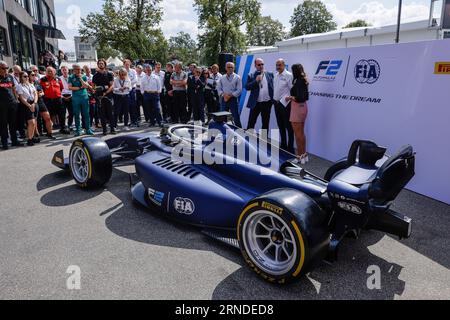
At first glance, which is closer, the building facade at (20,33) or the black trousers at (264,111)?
the black trousers at (264,111)

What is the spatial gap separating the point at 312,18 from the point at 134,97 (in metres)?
73.7

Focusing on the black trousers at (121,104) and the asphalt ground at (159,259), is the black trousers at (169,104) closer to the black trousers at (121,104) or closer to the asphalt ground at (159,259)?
the black trousers at (121,104)

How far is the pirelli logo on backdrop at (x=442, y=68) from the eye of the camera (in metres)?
4.54

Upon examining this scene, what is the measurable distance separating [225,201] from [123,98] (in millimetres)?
7267

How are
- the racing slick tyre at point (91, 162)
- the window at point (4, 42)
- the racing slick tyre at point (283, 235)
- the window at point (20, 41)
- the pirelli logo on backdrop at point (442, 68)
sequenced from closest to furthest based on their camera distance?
the racing slick tyre at point (283, 235)
the pirelli logo on backdrop at point (442, 68)
the racing slick tyre at point (91, 162)
the window at point (4, 42)
the window at point (20, 41)

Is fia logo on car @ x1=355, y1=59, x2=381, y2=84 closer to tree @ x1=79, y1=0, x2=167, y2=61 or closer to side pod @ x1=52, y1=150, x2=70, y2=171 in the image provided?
side pod @ x1=52, y1=150, x2=70, y2=171

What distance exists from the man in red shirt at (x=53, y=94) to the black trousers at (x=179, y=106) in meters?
3.12

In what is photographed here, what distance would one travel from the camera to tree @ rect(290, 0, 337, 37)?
2911 inches

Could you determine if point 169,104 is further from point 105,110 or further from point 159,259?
point 159,259

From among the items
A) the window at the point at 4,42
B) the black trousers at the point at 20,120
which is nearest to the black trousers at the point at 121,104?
the black trousers at the point at 20,120

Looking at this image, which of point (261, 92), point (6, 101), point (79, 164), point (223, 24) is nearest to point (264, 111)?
point (261, 92)

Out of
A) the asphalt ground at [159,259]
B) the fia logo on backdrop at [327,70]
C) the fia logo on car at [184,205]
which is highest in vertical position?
the fia logo on backdrop at [327,70]

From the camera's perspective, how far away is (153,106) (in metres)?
10.4
